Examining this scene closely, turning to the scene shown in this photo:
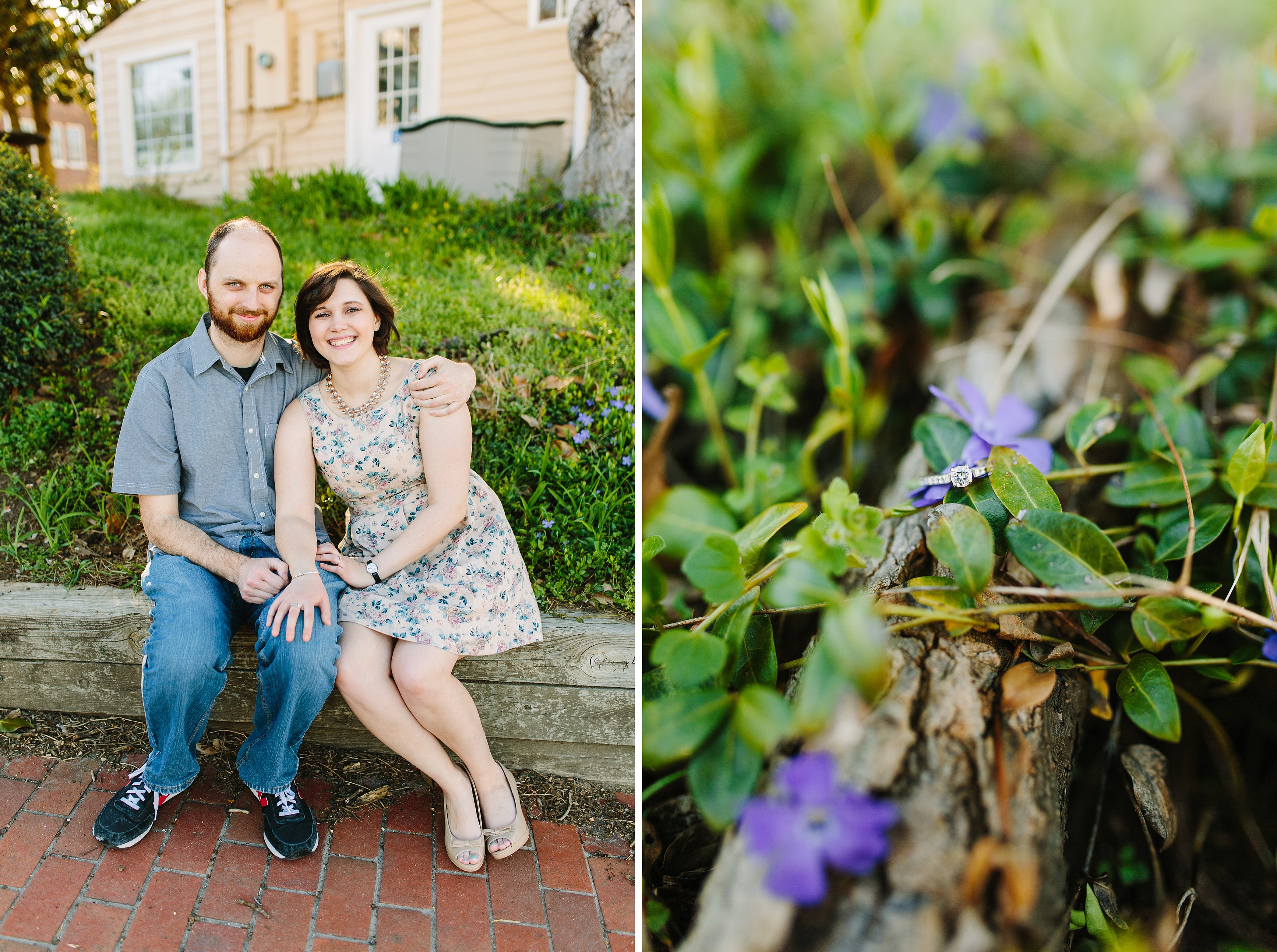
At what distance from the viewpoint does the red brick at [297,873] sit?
1520 mm

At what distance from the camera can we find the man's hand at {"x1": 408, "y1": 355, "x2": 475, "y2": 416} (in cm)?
165

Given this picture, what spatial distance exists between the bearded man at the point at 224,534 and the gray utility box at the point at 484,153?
4091 millimetres

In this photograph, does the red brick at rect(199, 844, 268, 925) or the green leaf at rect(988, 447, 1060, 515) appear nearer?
the green leaf at rect(988, 447, 1060, 515)

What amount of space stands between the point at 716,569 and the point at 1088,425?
25.8 inches

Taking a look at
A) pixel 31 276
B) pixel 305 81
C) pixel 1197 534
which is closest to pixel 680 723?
pixel 1197 534

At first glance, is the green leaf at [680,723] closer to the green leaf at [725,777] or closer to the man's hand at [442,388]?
the green leaf at [725,777]

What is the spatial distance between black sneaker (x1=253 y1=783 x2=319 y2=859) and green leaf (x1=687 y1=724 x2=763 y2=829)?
118cm

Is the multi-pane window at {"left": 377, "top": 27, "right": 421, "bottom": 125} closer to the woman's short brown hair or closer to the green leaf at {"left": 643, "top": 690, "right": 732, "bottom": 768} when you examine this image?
the woman's short brown hair

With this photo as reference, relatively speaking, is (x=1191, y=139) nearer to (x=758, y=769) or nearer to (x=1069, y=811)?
(x=1069, y=811)

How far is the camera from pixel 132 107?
8828mm

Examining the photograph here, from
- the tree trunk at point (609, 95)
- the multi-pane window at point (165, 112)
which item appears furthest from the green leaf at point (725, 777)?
the multi-pane window at point (165, 112)

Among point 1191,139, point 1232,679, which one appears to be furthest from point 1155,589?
point 1191,139

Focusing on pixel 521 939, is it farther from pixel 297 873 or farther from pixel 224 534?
pixel 224 534

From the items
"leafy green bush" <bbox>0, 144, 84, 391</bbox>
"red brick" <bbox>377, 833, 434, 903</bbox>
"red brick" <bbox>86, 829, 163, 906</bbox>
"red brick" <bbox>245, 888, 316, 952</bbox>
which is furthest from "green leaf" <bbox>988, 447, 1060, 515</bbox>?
"leafy green bush" <bbox>0, 144, 84, 391</bbox>
